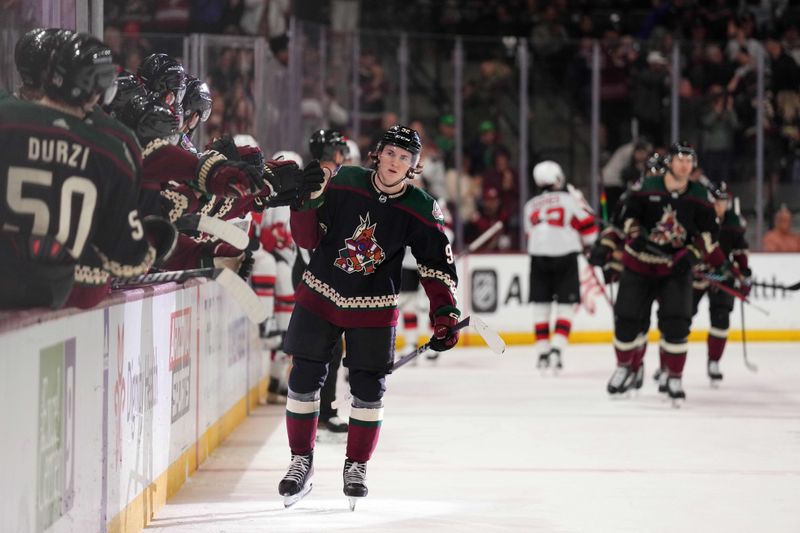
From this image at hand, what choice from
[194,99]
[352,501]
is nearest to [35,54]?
[194,99]

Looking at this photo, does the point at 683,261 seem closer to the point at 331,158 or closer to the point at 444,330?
the point at 331,158

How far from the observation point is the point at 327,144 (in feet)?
21.0

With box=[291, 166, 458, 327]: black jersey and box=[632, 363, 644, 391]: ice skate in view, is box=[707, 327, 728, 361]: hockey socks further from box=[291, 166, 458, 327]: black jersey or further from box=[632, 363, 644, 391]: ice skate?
box=[291, 166, 458, 327]: black jersey

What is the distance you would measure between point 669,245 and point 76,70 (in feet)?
15.4

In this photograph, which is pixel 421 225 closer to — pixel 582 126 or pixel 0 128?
pixel 0 128

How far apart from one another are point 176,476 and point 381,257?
122 cm

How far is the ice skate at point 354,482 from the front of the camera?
4.62m

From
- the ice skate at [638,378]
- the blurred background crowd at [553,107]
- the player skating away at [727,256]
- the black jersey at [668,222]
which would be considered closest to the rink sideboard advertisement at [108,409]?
the black jersey at [668,222]

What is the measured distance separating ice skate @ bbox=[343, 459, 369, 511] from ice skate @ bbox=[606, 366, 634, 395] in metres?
3.67

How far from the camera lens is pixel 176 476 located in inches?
198

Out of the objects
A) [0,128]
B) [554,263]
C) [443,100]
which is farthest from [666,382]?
[0,128]

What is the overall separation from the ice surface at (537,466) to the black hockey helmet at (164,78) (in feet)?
4.89

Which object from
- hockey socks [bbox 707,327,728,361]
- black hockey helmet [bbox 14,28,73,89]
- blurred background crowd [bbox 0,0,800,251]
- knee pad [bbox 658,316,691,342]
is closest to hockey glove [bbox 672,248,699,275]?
knee pad [bbox 658,316,691,342]

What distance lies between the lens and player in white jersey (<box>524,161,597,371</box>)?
31.5 ft
